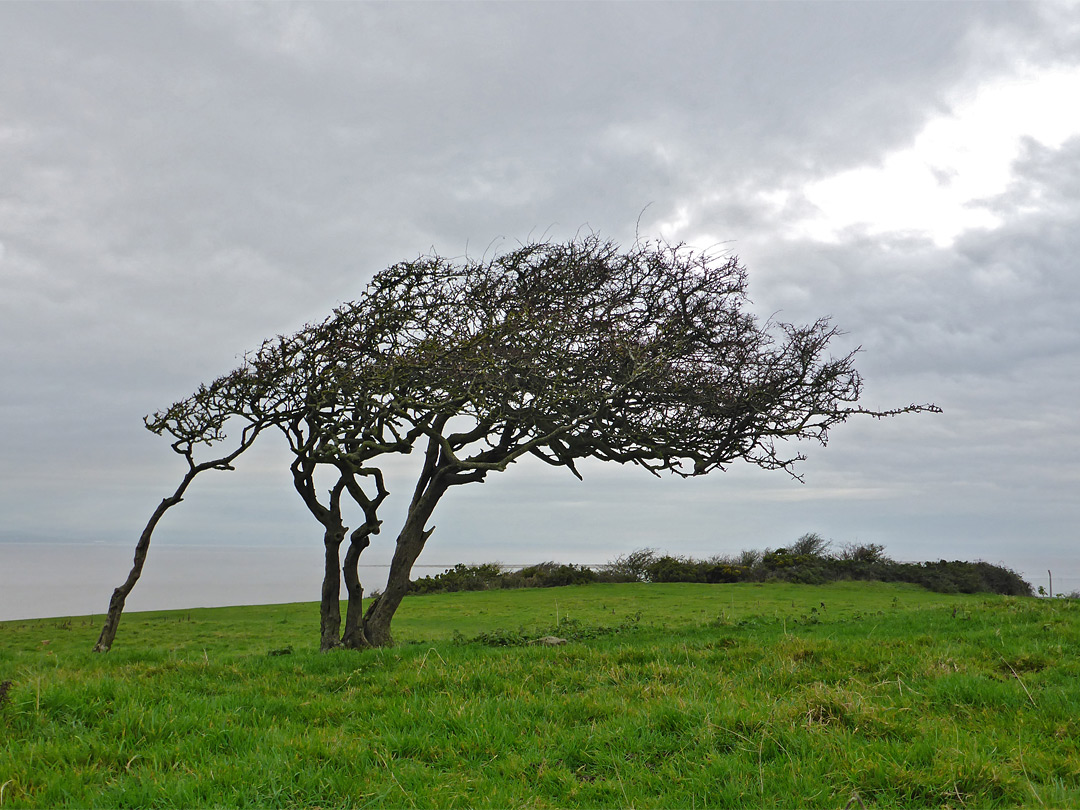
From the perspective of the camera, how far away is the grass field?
5488mm

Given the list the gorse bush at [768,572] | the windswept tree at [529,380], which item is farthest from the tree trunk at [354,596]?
the gorse bush at [768,572]

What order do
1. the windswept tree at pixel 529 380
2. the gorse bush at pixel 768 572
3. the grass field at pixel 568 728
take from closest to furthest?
the grass field at pixel 568 728 → the windswept tree at pixel 529 380 → the gorse bush at pixel 768 572

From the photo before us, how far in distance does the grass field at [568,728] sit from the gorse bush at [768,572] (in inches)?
1229

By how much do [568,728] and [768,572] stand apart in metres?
38.2

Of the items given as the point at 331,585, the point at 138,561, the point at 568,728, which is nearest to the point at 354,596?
the point at 331,585

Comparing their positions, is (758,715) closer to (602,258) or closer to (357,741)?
(357,741)

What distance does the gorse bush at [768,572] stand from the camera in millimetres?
40406

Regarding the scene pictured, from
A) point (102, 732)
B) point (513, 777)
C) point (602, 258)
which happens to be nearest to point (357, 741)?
point (513, 777)

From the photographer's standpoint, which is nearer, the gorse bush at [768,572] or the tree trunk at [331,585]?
the tree trunk at [331,585]

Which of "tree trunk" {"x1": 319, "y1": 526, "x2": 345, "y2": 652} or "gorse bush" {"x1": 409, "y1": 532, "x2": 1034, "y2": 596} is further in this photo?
"gorse bush" {"x1": 409, "y1": 532, "x2": 1034, "y2": 596}

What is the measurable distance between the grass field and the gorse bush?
31.2 metres

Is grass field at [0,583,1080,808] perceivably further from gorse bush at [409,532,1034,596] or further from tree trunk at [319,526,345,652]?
gorse bush at [409,532,1034,596]

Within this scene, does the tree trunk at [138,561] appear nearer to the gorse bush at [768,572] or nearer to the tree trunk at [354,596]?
the tree trunk at [354,596]

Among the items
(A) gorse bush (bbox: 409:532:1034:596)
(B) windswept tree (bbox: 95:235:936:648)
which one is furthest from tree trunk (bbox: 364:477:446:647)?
(A) gorse bush (bbox: 409:532:1034:596)
